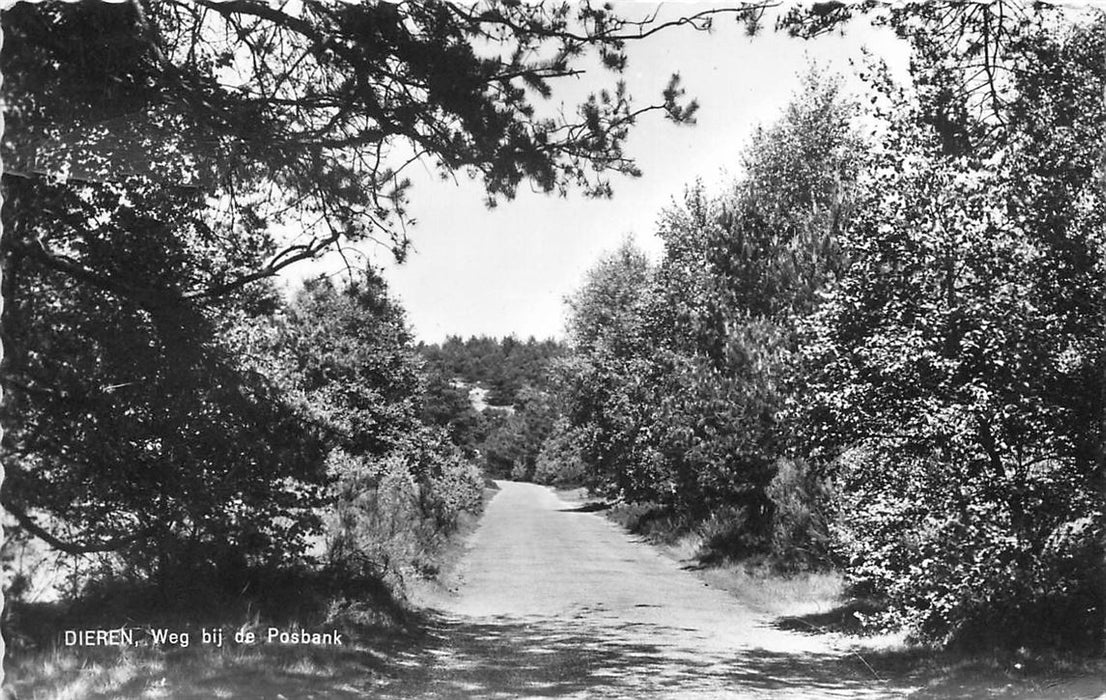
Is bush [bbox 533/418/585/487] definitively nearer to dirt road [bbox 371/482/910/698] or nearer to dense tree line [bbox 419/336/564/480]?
dense tree line [bbox 419/336/564/480]

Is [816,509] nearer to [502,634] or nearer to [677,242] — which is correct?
[502,634]

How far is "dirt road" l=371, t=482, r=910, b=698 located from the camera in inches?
288

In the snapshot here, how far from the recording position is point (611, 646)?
9227mm

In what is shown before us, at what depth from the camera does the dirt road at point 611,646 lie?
731 centimetres

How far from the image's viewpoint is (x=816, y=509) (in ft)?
43.1

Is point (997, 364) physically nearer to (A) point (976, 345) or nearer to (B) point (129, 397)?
(A) point (976, 345)

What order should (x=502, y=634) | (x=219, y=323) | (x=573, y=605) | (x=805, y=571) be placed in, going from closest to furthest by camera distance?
(x=219, y=323)
(x=502, y=634)
(x=573, y=605)
(x=805, y=571)

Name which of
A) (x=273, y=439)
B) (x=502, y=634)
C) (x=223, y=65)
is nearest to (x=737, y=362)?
(x=502, y=634)

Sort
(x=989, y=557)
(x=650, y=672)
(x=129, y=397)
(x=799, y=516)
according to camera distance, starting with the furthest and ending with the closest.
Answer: (x=799, y=516) → (x=650, y=672) → (x=989, y=557) → (x=129, y=397)

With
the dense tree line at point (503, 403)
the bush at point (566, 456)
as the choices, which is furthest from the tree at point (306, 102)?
the dense tree line at point (503, 403)

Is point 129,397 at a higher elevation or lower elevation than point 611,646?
higher

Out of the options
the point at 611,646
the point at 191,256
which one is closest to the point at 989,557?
the point at 611,646

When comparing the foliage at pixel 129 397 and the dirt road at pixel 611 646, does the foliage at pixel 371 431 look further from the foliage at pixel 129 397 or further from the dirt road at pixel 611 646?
the dirt road at pixel 611 646

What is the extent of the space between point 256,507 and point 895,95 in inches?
288
